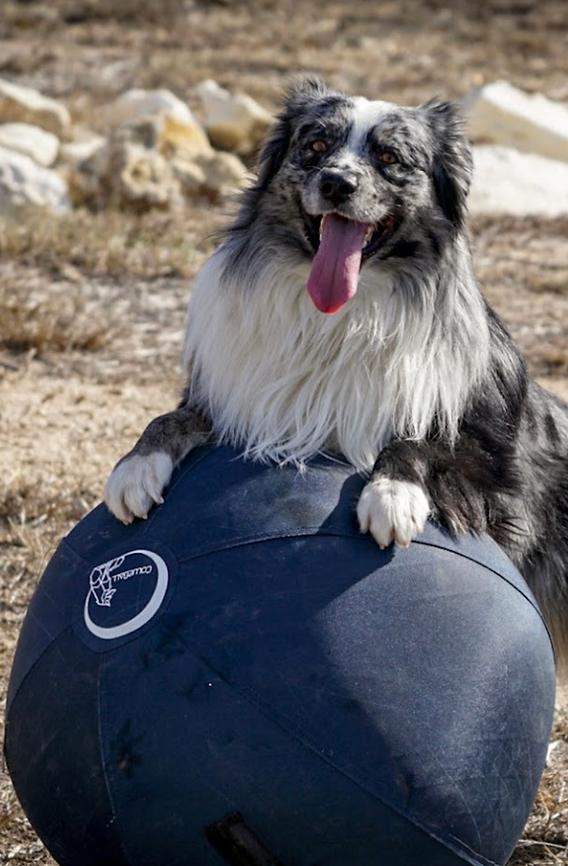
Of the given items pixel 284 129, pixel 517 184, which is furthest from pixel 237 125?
pixel 284 129

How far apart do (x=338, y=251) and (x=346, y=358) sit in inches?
12.0

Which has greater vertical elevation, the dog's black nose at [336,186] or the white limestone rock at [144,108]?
the dog's black nose at [336,186]

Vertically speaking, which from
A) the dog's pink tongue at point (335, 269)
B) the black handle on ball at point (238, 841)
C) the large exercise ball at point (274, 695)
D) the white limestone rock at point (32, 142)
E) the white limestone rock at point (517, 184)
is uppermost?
the dog's pink tongue at point (335, 269)

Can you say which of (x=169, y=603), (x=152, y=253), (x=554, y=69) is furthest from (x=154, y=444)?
(x=554, y=69)

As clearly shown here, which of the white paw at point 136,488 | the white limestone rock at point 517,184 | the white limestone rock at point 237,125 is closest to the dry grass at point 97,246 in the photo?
the white limestone rock at point 237,125

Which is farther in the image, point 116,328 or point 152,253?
point 152,253

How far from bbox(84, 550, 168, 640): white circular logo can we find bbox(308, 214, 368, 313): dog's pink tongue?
2.97 feet

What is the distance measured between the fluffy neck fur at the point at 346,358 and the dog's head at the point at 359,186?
0.30ft

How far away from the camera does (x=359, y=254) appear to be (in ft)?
12.3

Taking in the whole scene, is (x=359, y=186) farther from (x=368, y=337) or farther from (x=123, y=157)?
(x=123, y=157)

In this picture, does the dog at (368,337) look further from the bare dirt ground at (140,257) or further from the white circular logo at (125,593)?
the bare dirt ground at (140,257)

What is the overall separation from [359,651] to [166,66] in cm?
1184

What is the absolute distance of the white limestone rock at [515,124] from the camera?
38.7ft

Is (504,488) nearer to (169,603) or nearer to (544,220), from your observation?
(169,603)
